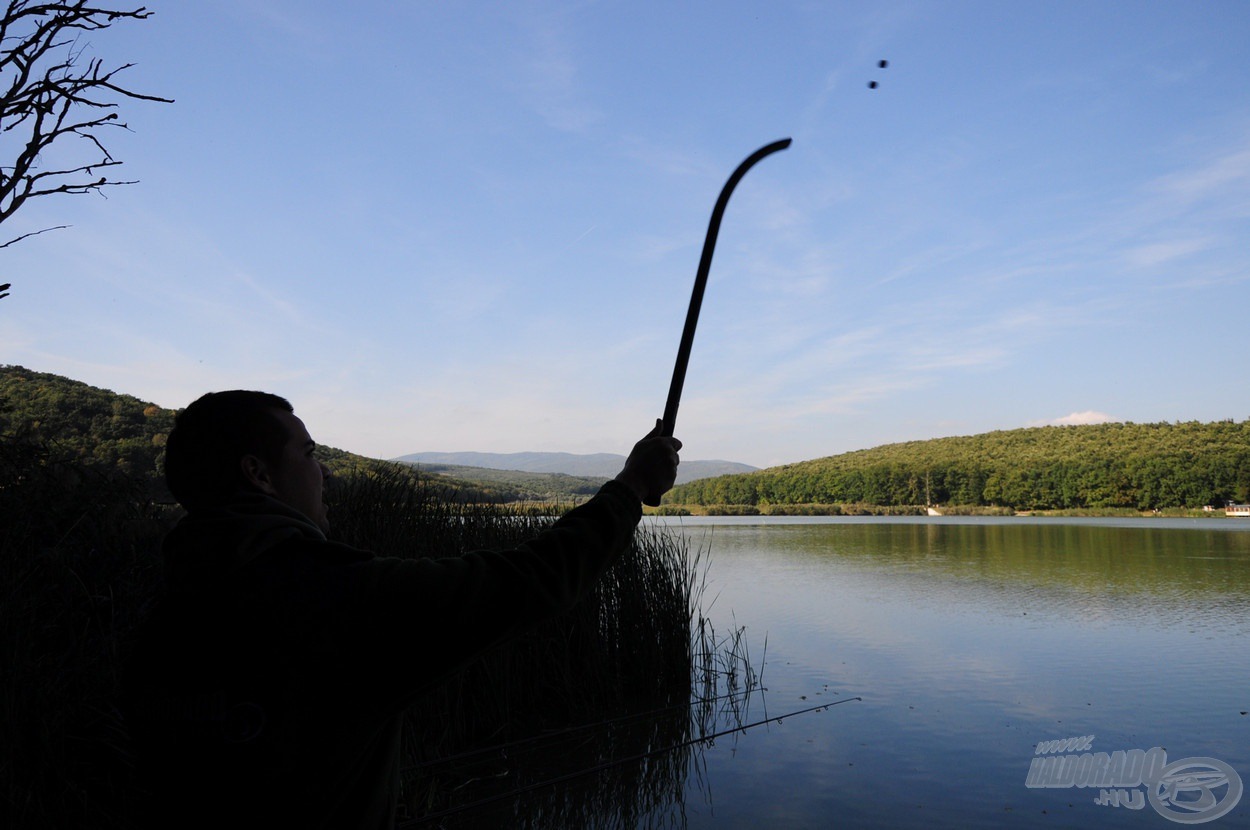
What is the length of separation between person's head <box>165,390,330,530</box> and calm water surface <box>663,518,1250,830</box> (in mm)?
4420

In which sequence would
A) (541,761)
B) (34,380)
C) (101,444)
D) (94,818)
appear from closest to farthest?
1. (94,818)
2. (541,761)
3. (101,444)
4. (34,380)

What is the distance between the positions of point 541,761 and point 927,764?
2639 mm

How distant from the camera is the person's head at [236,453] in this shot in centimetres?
127

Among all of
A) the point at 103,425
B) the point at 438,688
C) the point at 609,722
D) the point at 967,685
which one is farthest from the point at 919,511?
the point at 438,688

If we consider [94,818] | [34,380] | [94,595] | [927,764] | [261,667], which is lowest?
[927,764]

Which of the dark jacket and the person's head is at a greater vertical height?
the person's head

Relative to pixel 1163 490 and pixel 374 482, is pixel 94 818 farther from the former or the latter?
pixel 1163 490

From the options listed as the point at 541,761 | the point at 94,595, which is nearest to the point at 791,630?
the point at 541,761

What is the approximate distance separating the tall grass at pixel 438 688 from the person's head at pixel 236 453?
0.39 metres

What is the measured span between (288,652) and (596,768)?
180 inches

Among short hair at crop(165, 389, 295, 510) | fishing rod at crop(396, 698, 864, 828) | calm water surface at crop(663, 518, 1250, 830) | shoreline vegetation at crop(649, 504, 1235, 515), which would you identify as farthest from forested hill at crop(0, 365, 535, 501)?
shoreline vegetation at crop(649, 504, 1235, 515)

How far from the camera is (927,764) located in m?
6.02

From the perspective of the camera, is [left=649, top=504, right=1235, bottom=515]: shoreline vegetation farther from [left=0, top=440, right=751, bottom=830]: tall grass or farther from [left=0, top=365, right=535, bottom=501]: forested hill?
[left=0, top=440, right=751, bottom=830]: tall grass

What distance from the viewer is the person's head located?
1.27 metres
